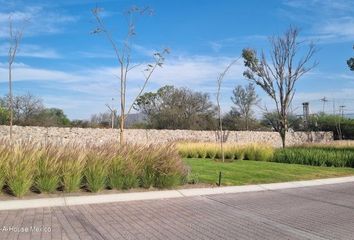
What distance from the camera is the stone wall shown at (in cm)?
2764

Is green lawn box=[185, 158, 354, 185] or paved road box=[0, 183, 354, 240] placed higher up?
green lawn box=[185, 158, 354, 185]

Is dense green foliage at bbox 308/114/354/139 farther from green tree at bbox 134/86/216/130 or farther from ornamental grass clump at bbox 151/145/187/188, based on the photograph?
ornamental grass clump at bbox 151/145/187/188

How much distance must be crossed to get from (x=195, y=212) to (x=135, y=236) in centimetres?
248

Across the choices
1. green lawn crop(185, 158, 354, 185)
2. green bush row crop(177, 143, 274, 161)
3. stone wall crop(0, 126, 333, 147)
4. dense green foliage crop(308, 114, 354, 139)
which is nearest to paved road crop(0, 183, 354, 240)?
green lawn crop(185, 158, 354, 185)

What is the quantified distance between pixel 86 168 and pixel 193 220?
4.20 meters

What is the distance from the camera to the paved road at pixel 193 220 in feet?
25.3

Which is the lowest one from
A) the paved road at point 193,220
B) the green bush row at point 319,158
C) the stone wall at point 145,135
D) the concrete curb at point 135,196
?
the paved road at point 193,220

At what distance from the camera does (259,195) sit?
41.0ft

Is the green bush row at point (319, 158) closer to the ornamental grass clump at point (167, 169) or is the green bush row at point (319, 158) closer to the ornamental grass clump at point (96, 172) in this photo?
the ornamental grass clump at point (167, 169)

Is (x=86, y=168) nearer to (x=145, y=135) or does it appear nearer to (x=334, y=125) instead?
(x=145, y=135)

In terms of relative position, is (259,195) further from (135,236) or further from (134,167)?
(135,236)

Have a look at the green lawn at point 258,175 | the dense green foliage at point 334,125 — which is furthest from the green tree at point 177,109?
the green lawn at point 258,175

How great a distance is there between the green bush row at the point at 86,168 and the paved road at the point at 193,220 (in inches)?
65.7

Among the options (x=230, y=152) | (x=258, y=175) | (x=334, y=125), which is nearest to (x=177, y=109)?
(x=334, y=125)
